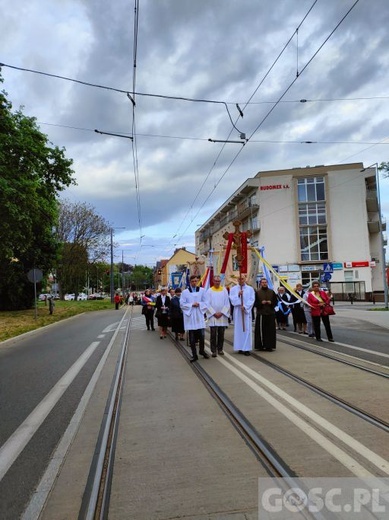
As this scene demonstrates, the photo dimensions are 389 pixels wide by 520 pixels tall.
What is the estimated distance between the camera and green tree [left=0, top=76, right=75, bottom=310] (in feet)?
63.8

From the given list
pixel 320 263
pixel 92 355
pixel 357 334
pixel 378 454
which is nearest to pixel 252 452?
pixel 378 454

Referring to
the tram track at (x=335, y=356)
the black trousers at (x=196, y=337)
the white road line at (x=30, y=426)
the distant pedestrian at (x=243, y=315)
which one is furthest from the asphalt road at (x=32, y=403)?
the tram track at (x=335, y=356)

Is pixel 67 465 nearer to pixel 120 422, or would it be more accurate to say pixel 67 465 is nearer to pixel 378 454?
pixel 120 422

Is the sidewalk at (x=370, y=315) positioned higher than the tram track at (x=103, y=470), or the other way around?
the sidewalk at (x=370, y=315)

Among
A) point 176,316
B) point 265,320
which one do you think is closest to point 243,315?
point 265,320

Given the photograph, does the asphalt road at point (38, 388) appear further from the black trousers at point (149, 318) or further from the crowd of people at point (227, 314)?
the black trousers at point (149, 318)

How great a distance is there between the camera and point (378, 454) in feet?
13.6

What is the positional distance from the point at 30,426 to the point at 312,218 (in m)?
52.2

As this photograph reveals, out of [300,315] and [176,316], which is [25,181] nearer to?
[176,316]

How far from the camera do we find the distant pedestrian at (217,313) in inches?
402

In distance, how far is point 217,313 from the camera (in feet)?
33.6

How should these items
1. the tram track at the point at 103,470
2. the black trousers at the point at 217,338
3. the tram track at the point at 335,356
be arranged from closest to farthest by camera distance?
1. the tram track at the point at 103,470
2. the tram track at the point at 335,356
3. the black trousers at the point at 217,338

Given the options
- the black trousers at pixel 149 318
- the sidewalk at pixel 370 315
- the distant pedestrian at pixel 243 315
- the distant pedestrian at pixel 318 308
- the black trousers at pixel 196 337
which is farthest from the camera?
the black trousers at pixel 149 318

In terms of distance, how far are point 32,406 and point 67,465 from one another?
2494 millimetres
